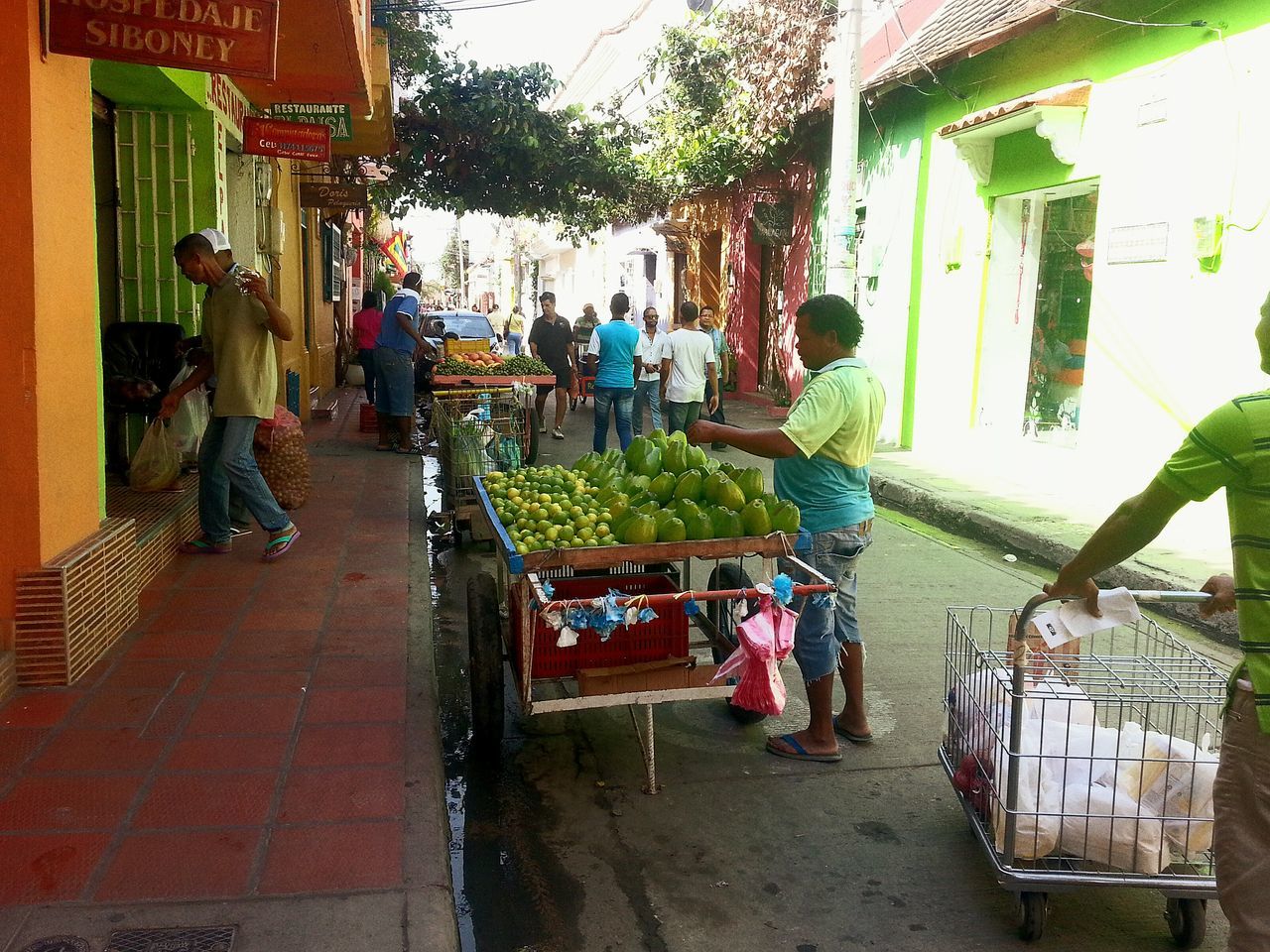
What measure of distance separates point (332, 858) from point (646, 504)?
173 cm

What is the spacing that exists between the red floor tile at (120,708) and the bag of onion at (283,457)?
141 inches

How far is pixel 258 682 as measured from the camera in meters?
4.66

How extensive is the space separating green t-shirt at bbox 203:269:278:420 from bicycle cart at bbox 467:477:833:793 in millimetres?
2278

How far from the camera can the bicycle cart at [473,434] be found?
803cm

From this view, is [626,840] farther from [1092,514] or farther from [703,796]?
[1092,514]

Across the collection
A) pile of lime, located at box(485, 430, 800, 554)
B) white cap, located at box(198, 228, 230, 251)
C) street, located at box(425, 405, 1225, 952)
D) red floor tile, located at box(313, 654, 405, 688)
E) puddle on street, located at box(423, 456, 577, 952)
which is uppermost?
white cap, located at box(198, 228, 230, 251)

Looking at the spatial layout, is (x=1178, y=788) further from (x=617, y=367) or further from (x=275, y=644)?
(x=617, y=367)

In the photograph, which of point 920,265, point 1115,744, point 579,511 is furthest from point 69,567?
point 920,265

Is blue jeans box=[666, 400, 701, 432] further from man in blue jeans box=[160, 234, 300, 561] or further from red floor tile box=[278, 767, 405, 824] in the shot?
red floor tile box=[278, 767, 405, 824]

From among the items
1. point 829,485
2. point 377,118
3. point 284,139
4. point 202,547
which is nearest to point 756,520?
point 829,485

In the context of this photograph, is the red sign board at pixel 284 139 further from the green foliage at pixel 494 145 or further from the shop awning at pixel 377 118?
the green foliage at pixel 494 145

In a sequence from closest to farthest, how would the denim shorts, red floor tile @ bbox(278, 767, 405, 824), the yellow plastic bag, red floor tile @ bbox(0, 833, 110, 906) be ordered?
red floor tile @ bbox(0, 833, 110, 906)
red floor tile @ bbox(278, 767, 405, 824)
the yellow plastic bag
the denim shorts

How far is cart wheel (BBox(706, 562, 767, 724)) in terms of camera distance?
15.4ft

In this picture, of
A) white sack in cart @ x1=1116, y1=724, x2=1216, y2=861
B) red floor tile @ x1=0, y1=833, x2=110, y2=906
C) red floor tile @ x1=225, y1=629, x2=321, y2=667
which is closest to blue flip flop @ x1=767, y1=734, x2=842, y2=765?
white sack in cart @ x1=1116, y1=724, x2=1216, y2=861
